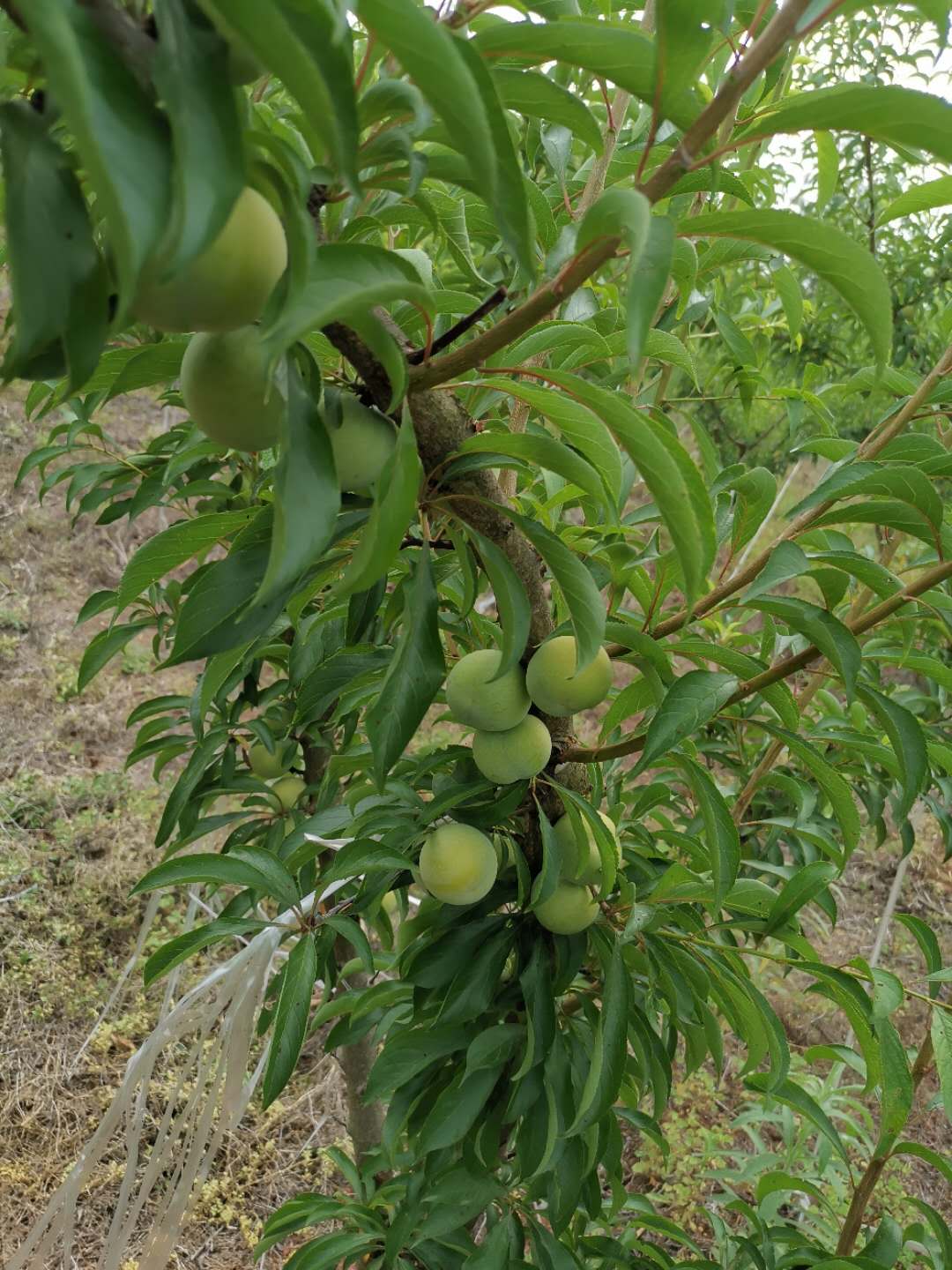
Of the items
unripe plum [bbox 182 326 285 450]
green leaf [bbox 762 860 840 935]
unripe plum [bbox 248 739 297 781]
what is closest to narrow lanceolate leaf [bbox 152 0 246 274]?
unripe plum [bbox 182 326 285 450]

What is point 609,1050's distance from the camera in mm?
706

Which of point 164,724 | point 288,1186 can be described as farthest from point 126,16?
point 288,1186

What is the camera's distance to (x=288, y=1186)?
205cm

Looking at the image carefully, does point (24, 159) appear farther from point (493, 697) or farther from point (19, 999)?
point (19, 999)

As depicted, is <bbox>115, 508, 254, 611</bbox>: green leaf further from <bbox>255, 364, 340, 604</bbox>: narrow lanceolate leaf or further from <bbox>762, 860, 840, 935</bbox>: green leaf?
<bbox>762, 860, 840, 935</bbox>: green leaf

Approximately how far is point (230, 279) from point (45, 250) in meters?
0.06

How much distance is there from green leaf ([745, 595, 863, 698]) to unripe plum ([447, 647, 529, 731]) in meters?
0.18

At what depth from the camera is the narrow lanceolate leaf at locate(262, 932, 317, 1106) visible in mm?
710

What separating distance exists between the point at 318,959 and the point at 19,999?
1803 millimetres

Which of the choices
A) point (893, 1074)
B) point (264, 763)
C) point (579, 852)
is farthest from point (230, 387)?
point (264, 763)

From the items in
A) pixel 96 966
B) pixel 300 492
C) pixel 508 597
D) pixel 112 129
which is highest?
pixel 112 129

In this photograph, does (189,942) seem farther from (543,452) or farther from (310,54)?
(310,54)

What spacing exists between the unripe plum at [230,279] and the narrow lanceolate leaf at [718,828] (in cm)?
49

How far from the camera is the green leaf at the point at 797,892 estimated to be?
741 millimetres
